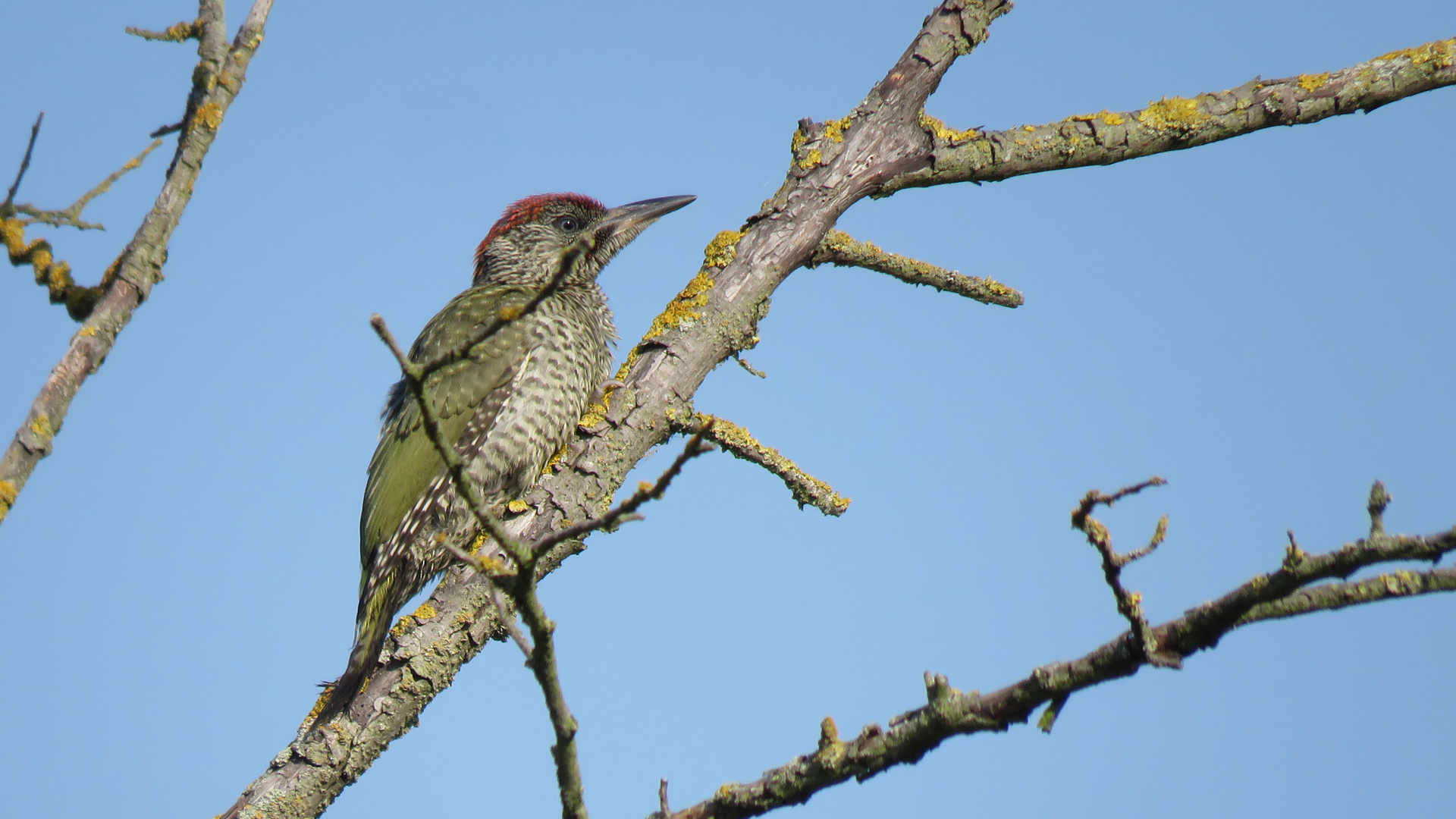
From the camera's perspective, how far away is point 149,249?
2236 mm

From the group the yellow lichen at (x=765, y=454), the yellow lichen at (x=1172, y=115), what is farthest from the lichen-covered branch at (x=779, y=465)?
the yellow lichen at (x=1172, y=115)

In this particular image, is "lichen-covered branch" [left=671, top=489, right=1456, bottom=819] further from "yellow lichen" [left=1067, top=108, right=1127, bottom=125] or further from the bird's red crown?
the bird's red crown

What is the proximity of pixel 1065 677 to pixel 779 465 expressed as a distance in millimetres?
2046

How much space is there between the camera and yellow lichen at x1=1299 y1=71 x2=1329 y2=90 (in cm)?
378

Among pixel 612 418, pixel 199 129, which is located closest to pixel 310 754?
pixel 612 418

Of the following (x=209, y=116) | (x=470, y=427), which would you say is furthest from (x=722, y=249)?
(x=209, y=116)

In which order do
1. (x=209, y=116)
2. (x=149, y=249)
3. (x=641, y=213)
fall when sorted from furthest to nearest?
(x=641, y=213), (x=209, y=116), (x=149, y=249)

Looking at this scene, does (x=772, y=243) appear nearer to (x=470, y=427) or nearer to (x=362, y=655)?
(x=470, y=427)

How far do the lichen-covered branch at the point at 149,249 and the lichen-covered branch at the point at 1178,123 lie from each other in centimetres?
204

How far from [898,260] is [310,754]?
2.38m

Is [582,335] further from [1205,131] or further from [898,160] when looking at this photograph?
[1205,131]

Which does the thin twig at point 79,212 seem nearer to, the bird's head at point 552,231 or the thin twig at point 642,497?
the thin twig at point 642,497

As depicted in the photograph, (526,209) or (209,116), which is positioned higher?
(526,209)

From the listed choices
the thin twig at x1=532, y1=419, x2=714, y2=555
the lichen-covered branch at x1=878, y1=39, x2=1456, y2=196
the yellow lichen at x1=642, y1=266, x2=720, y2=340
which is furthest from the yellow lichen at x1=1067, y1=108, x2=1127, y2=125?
the thin twig at x1=532, y1=419, x2=714, y2=555
